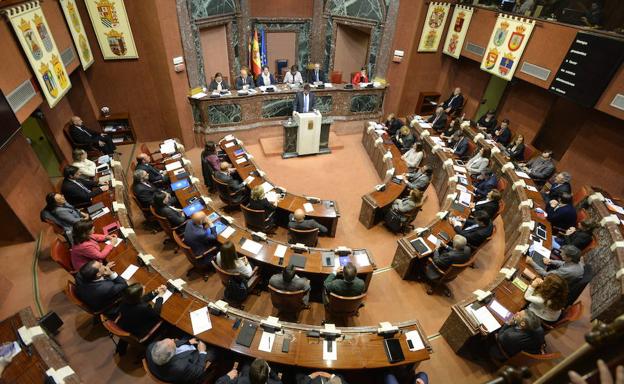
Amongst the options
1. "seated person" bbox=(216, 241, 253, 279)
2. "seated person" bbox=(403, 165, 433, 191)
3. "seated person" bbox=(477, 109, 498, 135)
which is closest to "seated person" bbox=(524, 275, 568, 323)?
"seated person" bbox=(403, 165, 433, 191)

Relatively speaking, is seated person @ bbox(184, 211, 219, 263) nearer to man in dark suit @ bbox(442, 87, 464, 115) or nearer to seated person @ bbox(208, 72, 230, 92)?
seated person @ bbox(208, 72, 230, 92)

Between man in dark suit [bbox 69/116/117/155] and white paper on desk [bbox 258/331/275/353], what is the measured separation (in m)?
6.73

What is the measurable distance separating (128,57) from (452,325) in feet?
31.3

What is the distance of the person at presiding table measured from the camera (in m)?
3.26

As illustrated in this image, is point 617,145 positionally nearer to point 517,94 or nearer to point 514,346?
point 517,94

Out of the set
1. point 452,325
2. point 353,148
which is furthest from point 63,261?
point 353,148

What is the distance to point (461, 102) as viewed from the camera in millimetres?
10703

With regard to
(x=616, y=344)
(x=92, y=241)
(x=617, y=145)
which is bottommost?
(x=92, y=241)

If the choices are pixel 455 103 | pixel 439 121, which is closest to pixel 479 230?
pixel 439 121

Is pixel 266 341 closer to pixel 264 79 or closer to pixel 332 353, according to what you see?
pixel 332 353

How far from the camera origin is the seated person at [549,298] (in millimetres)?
3846

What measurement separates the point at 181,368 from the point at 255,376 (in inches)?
36.1

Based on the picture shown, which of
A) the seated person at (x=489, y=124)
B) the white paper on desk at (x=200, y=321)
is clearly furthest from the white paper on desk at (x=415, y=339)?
the seated person at (x=489, y=124)

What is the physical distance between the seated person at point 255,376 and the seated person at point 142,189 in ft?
12.6
